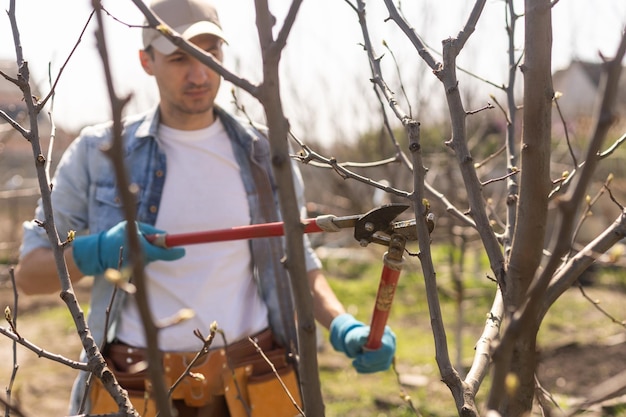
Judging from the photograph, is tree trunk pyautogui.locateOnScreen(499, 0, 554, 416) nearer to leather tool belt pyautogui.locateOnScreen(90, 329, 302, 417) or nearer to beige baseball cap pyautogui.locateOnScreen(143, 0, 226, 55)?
leather tool belt pyautogui.locateOnScreen(90, 329, 302, 417)

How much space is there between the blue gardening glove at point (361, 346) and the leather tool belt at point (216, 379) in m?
0.23

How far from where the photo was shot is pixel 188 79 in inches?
102

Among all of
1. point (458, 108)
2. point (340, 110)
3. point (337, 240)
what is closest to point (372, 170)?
point (340, 110)

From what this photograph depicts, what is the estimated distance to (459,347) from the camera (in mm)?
5312

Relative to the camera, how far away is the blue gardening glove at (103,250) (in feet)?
7.69

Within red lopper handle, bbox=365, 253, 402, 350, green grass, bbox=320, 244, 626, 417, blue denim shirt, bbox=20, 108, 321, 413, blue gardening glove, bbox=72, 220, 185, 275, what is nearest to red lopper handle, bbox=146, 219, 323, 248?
blue gardening glove, bbox=72, 220, 185, 275

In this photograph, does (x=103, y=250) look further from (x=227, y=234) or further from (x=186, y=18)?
(x=186, y=18)

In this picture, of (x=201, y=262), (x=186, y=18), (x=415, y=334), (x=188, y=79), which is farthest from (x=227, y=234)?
(x=415, y=334)

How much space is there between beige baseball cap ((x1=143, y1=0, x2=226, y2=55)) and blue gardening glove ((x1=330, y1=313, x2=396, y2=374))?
1094mm

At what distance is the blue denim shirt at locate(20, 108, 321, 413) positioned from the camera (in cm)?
251

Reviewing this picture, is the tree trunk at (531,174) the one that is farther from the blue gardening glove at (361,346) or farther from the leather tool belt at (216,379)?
the leather tool belt at (216,379)

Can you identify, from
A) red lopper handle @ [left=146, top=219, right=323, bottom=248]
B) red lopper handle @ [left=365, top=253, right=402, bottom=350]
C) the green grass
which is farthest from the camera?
the green grass

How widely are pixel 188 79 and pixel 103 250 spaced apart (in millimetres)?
658

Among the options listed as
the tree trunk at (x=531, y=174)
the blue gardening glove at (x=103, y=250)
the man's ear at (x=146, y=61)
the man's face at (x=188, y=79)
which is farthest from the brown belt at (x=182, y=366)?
the tree trunk at (x=531, y=174)
